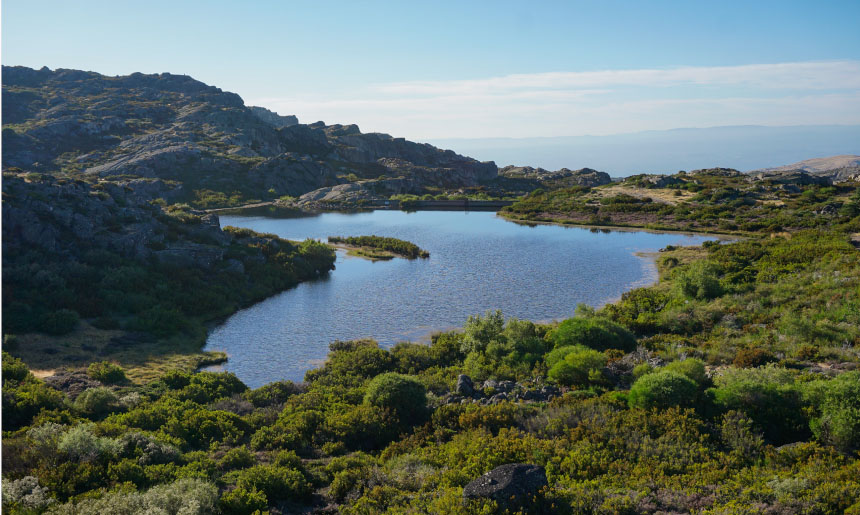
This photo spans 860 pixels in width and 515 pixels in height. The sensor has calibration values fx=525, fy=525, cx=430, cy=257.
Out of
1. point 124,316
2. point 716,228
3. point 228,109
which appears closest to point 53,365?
point 124,316

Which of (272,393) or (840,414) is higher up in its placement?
(840,414)

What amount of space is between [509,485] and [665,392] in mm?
8572

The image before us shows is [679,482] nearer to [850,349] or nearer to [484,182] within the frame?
[850,349]

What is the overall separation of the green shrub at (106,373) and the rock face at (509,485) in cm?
1915

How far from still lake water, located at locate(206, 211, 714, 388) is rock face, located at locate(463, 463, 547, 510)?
1584 centimetres

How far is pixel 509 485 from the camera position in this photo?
42.6ft

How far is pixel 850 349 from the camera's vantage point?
22797mm

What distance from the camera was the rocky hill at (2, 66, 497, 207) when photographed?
118 metres

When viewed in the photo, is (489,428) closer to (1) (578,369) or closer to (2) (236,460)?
(1) (578,369)

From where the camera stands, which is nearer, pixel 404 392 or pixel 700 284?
pixel 404 392

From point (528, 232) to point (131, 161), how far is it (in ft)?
303

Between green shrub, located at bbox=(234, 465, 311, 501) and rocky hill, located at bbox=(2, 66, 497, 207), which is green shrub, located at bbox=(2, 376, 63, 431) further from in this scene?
rocky hill, located at bbox=(2, 66, 497, 207)

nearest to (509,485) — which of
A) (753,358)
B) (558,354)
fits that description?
(558,354)

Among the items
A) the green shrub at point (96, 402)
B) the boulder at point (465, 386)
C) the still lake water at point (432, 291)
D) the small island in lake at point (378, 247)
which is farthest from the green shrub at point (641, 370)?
the small island in lake at point (378, 247)
